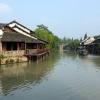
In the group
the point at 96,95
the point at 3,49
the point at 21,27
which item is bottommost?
the point at 96,95

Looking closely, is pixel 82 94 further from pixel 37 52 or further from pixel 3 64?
pixel 37 52

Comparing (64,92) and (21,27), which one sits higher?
(21,27)

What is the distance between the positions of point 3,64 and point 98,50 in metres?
41.5

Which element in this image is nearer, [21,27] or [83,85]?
[83,85]

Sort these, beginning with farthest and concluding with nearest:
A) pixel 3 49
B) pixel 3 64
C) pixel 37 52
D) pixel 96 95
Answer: pixel 37 52 → pixel 3 49 → pixel 3 64 → pixel 96 95

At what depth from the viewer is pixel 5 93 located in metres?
18.2

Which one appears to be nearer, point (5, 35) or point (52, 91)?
point (52, 91)

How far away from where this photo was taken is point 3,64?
35.5 metres

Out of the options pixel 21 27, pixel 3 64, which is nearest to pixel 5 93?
pixel 3 64

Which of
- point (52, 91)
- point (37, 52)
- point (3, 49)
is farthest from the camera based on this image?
point (37, 52)

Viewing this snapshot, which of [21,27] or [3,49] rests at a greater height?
[21,27]

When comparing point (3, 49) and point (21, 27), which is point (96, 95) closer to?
point (3, 49)

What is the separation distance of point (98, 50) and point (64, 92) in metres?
56.0

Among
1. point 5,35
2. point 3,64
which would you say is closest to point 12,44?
point 5,35
